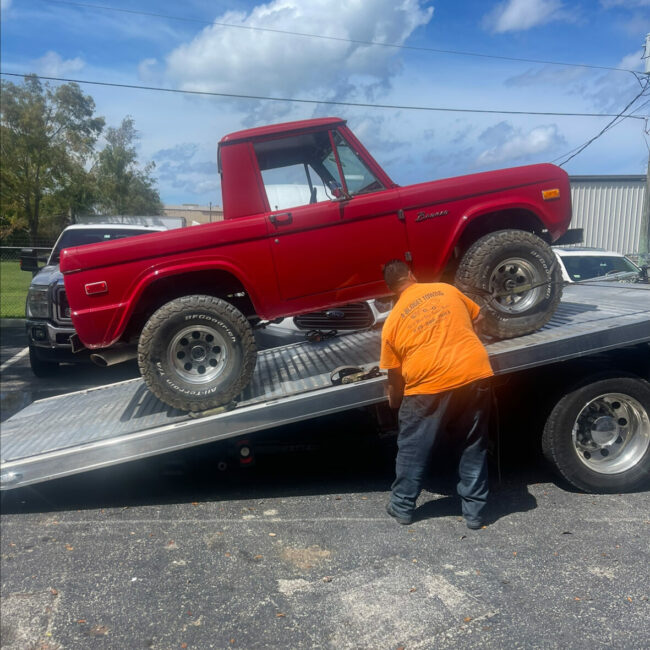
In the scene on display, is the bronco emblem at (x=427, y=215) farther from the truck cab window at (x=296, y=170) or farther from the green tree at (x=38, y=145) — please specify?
the green tree at (x=38, y=145)

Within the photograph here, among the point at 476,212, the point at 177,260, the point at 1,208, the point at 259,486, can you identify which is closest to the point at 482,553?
the point at 259,486

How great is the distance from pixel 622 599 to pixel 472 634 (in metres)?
0.89

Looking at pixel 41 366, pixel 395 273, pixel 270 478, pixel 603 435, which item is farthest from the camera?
pixel 41 366

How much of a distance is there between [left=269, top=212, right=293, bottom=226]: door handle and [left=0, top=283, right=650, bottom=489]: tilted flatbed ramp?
1160 mm

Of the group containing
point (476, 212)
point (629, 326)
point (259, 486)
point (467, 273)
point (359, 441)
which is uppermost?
point (476, 212)

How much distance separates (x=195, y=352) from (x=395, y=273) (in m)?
1.51

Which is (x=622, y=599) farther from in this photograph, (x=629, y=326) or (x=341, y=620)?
(x=629, y=326)

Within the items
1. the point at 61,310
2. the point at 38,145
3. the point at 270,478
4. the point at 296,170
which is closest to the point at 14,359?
the point at 61,310

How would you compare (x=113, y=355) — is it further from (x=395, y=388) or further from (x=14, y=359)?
(x=14, y=359)

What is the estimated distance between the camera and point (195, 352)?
14.4 ft

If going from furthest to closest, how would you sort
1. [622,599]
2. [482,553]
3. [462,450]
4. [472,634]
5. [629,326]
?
[629,326] → [462,450] → [482,553] → [622,599] → [472,634]

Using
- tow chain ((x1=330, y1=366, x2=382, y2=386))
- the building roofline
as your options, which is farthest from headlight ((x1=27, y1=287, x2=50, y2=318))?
the building roofline

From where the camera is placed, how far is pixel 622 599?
10.6 feet

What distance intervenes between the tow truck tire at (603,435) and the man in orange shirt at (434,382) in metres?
0.71
